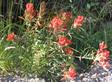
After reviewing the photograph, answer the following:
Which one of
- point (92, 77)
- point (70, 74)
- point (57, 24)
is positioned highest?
point (57, 24)

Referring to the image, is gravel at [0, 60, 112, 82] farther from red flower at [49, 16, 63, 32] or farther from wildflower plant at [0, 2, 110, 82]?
red flower at [49, 16, 63, 32]

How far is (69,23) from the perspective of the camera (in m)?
3.26

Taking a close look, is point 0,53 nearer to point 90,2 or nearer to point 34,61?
point 34,61

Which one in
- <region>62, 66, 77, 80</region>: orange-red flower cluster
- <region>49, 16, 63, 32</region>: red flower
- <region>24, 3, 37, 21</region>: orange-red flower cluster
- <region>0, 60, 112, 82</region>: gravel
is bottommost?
<region>0, 60, 112, 82</region>: gravel

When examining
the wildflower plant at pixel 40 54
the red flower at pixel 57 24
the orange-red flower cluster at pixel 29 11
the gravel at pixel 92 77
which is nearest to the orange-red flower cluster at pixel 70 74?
the wildflower plant at pixel 40 54

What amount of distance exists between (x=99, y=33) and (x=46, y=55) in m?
0.78

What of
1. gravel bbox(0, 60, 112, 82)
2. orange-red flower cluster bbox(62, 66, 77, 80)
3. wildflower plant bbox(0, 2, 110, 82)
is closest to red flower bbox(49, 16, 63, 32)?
wildflower plant bbox(0, 2, 110, 82)

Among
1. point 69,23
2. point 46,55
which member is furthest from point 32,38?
point 69,23

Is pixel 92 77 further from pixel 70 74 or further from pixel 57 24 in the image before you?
pixel 57 24

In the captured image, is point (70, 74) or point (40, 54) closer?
point (70, 74)

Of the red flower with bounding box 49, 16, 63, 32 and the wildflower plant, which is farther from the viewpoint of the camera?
the wildflower plant

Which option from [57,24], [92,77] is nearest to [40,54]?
[57,24]

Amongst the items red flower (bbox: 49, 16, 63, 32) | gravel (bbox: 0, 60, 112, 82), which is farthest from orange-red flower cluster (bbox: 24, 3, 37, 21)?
gravel (bbox: 0, 60, 112, 82)

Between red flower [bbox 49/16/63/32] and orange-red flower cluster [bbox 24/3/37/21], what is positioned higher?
orange-red flower cluster [bbox 24/3/37/21]
